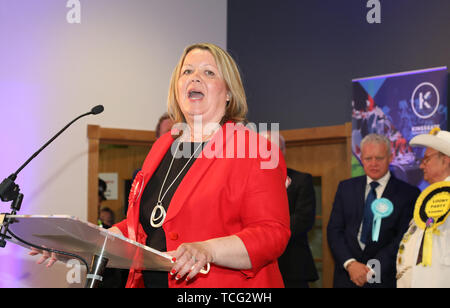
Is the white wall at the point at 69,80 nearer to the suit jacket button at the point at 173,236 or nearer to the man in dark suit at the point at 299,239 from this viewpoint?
the man in dark suit at the point at 299,239

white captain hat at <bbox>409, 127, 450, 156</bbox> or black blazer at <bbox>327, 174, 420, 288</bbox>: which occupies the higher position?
white captain hat at <bbox>409, 127, 450, 156</bbox>

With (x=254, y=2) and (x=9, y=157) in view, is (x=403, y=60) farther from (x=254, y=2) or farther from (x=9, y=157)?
(x=9, y=157)

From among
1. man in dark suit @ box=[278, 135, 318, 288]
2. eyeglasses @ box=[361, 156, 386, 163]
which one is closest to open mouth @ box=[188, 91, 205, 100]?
man in dark suit @ box=[278, 135, 318, 288]

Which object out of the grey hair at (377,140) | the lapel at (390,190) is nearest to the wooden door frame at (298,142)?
the grey hair at (377,140)

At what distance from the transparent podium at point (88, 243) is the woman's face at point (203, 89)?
0.56m

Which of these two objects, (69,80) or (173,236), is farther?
(69,80)

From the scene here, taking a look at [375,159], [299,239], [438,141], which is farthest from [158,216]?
[375,159]

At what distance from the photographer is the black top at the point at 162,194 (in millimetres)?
1771

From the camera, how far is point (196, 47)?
6.46 ft

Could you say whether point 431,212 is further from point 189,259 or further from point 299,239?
point 189,259

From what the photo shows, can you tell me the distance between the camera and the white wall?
15.9ft

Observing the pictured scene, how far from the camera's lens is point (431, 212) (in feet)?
10.6

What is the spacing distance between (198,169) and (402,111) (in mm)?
3422

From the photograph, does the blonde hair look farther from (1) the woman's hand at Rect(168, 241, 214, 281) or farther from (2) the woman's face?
(1) the woman's hand at Rect(168, 241, 214, 281)
